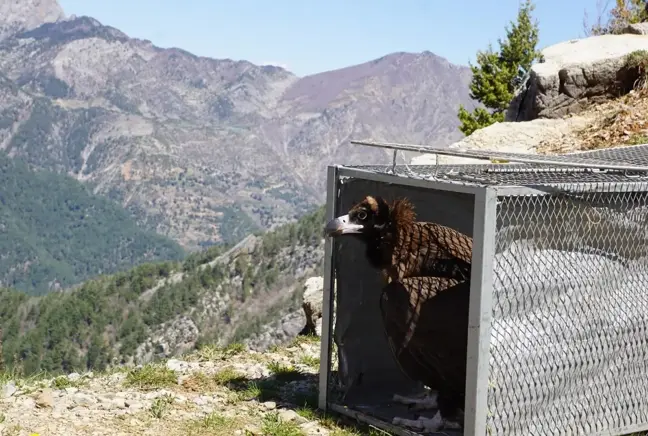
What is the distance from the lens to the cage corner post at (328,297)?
22.0 feet

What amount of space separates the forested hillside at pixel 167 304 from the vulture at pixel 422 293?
132140 millimetres

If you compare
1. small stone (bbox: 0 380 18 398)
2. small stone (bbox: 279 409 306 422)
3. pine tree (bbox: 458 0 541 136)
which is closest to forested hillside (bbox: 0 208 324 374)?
pine tree (bbox: 458 0 541 136)

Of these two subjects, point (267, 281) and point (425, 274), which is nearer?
point (425, 274)

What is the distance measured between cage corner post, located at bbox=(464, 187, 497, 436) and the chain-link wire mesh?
142 millimetres

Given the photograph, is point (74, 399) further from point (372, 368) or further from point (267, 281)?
point (267, 281)

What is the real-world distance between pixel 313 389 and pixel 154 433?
1880mm

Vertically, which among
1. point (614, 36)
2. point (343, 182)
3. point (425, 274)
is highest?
point (614, 36)

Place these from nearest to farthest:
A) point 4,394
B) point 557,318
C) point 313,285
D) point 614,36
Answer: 1. point 557,318
2. point 4,394
3. point 313,285
4. point 614,36

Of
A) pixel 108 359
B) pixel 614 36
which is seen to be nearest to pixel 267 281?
pixel 108 359

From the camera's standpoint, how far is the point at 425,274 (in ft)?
20.4

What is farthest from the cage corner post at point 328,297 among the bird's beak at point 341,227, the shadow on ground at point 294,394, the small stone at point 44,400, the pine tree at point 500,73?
the pine tree at point 500,73

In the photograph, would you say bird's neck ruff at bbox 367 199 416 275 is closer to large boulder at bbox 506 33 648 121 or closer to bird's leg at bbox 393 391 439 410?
bird's leg at bbox 393 391 439 410

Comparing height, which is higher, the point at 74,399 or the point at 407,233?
the point at 407,233

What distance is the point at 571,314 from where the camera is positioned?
19.6 feet
